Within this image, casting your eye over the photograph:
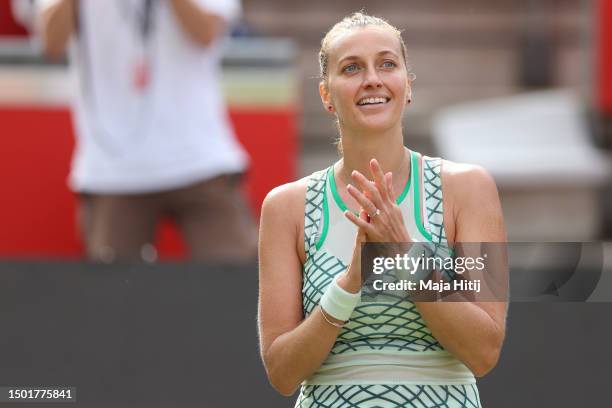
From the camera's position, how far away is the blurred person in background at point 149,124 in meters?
5.25

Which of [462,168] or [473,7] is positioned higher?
[473,7]

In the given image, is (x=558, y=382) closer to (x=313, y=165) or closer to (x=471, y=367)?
(x=471, y=367)

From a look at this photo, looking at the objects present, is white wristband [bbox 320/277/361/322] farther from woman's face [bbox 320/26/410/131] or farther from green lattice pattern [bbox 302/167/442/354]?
woman's face [bbox 320/26/410/131]

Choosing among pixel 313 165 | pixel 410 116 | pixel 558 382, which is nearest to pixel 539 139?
pixel 410 116

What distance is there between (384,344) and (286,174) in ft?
13.7

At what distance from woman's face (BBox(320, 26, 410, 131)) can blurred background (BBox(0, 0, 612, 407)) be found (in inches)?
29.9

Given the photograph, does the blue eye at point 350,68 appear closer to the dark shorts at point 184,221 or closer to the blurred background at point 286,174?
the blurred background at point 286,174

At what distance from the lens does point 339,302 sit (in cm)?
253

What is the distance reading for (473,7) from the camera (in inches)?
382

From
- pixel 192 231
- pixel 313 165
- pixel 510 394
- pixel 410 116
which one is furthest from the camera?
pixel 410 116

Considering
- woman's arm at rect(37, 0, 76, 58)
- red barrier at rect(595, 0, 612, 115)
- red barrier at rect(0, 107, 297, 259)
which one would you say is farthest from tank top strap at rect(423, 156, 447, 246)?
red barrier at rect(595, 0, 612, 115)

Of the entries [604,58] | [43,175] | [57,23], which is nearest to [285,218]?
[57,23]

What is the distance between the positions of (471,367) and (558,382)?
4.05 feet

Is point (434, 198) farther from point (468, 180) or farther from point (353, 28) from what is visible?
point (353, 28)
